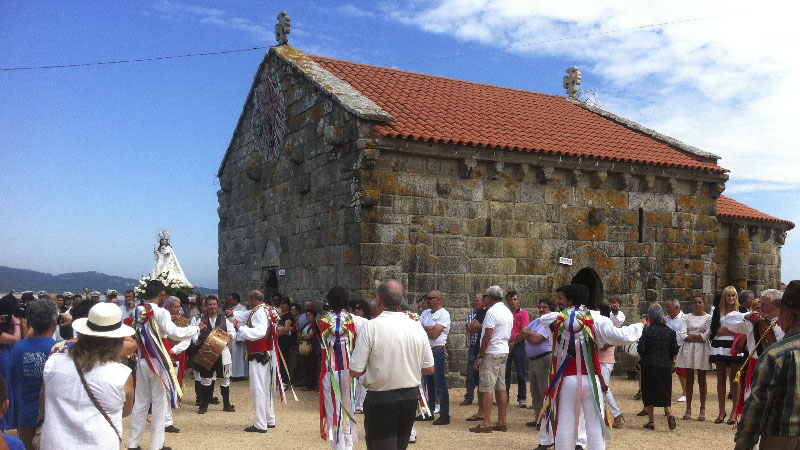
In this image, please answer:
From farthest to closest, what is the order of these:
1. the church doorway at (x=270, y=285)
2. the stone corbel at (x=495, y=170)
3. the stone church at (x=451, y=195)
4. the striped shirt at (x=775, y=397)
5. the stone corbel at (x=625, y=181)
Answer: the church doorway at (x=270, y=285) → the stone corbel at (x=625, y=181) → the stone corbel at (x=495, y=170) → the stone church at (x=451, y=195) → the striped shirt at (x=775, y=397)

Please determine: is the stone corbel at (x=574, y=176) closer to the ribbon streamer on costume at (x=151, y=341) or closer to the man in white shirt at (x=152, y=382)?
the man in white shirt at (x=152, y=382)

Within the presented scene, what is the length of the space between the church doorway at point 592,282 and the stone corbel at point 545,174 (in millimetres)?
1942

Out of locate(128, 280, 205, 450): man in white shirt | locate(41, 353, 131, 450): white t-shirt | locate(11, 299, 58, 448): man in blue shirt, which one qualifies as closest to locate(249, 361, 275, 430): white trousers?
locate(128, 280, 205, 450): man in white shirt

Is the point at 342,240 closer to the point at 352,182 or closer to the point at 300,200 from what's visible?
the point at 352,182

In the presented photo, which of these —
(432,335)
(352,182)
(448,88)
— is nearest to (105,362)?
(432,335)

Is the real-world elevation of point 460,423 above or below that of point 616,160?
below

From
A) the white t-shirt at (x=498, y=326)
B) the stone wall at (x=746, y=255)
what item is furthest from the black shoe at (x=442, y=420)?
the stone wall at (x=746, y=255)

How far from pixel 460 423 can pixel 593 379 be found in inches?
129

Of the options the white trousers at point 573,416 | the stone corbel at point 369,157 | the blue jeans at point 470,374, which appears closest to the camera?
the white trousers at point 573,416

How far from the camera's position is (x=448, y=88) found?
617 inches

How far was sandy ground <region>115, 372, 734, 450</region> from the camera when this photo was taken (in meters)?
7.75

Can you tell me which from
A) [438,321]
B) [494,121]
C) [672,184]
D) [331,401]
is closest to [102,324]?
[331,401]

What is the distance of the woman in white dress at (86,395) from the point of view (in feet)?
11.9

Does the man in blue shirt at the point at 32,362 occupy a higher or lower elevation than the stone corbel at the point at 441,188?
lower
